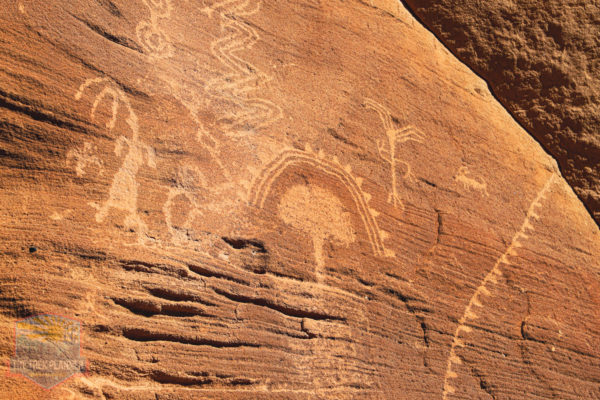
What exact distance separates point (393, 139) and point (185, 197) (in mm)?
1408

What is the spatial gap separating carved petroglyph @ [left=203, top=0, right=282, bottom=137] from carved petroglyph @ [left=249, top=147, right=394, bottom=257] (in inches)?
8.9

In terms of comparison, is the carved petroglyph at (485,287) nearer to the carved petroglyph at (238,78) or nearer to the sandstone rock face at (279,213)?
the sandstone rock face at (279,213)

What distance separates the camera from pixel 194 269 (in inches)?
92.2

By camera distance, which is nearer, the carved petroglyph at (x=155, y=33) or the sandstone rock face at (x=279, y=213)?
the sandstone rock face at (x=279, y=213)

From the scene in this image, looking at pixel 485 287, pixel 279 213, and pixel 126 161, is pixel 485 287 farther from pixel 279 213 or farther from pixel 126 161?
pixel 126 161

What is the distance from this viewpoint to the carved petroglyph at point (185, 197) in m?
2.36

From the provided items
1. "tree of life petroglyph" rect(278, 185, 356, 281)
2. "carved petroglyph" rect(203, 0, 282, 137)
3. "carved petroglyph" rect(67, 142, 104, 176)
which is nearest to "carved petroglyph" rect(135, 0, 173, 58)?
"carved petroglyph" rect(203, 0, 282, 137)

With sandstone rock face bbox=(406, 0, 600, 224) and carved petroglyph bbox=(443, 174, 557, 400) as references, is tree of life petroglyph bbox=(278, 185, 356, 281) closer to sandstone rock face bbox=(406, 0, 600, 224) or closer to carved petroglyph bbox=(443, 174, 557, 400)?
carved petroglyph bbox=(443, 174, 557, 400)

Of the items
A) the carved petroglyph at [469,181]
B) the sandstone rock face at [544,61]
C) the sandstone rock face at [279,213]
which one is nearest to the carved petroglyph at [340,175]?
the sandstone rock face at [279,213]

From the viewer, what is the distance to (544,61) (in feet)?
12.6

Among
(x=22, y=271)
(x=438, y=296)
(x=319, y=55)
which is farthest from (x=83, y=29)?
(x=438, y=296)

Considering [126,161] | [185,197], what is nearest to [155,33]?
[126,161]

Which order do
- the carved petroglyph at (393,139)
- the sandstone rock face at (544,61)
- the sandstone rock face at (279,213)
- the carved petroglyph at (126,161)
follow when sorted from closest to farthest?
1. the sandstone rock face at (279,213)
2. the carved petroglyph at (126,161)
3. the carved petroglyph at (393,139)
4. the sandstone rock face at (544,61)

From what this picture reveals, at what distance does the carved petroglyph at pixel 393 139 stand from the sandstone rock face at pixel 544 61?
96 cm
